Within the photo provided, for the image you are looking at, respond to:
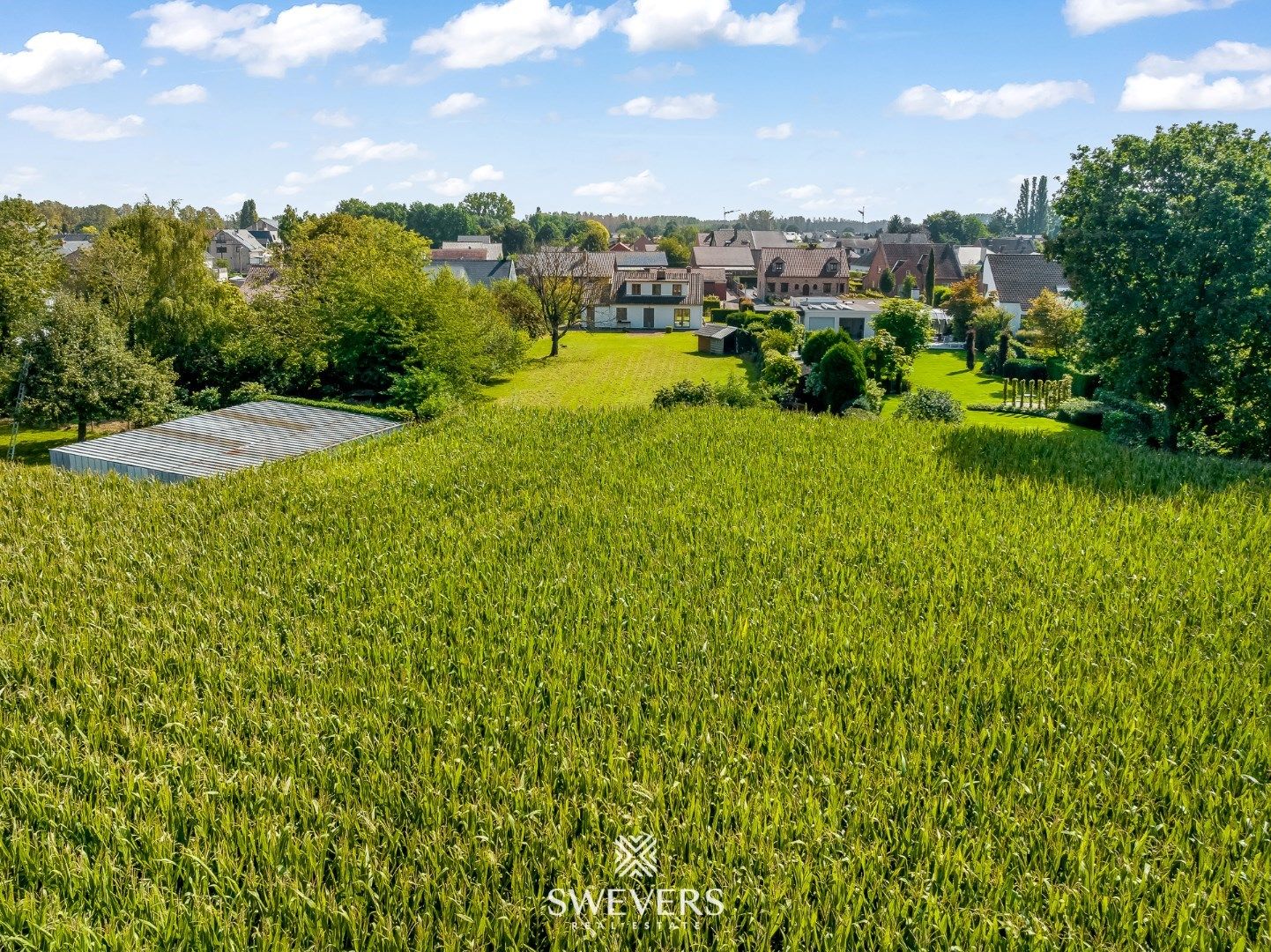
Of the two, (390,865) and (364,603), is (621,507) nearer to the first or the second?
(364,603)

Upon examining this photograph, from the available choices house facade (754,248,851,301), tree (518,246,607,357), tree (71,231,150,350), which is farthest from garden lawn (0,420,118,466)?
house facade (754,248,851,301)

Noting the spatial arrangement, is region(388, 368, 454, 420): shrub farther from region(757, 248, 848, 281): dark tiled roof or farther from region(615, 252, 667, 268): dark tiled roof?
region(757, 248, 848, 281): dark tiled roof

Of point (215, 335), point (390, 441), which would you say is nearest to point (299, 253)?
point (215, 335)

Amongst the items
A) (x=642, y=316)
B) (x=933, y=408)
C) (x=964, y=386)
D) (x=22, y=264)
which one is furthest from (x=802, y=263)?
(x=22, y=264)

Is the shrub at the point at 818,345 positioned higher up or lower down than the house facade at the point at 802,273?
lower down

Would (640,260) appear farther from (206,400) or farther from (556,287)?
(206,400)

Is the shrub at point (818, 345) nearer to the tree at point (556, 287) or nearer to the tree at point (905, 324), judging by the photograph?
the tree at point (905, 324)

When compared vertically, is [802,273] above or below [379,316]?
above

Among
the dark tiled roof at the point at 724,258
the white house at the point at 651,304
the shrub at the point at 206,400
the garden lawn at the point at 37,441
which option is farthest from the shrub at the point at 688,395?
the dark tiled roof at the point at 724,258
